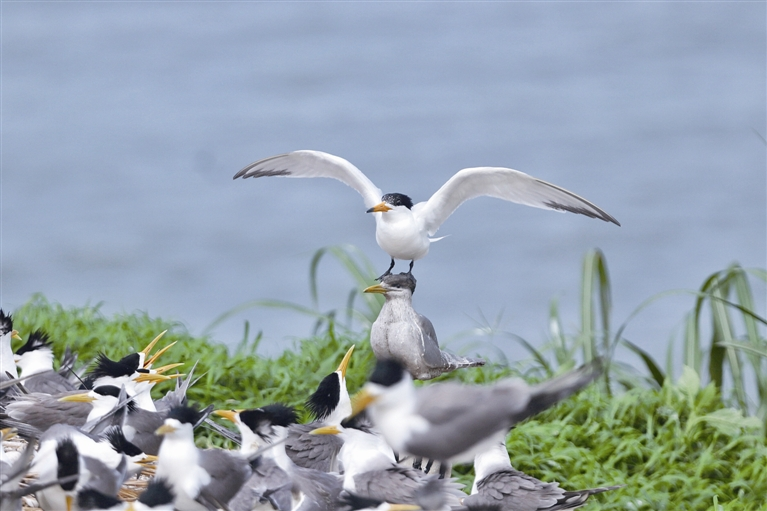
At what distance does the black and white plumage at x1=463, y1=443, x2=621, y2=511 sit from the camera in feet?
12.0

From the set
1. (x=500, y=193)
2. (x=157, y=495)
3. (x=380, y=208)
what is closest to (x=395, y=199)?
(x=380, y=208)

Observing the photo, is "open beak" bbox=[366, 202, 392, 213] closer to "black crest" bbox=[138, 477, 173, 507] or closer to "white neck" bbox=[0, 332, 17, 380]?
"black crest" bbox=[138, 477, 173, 507]

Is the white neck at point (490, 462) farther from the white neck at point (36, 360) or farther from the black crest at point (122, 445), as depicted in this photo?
the white neck at point (36, 360)

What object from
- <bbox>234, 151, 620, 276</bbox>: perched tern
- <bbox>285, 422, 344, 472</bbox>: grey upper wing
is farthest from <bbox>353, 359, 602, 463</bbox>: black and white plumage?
<bbox>285, 422, 344, 472</bbox>: grey upper wing

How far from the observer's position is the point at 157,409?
4.47 meters

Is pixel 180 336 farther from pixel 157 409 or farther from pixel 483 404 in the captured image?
pixel 483 404

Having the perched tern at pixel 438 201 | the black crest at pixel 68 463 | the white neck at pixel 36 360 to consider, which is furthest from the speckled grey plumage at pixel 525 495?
the white neck at pixel 36 360

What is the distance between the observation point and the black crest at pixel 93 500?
320cm

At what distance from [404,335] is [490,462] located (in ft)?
1.91

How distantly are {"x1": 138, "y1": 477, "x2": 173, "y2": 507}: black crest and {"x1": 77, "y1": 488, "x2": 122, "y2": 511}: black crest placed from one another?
9 centimetres

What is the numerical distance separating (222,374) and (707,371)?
277 cm

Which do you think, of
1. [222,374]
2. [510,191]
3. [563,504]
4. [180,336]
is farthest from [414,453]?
[180,336]

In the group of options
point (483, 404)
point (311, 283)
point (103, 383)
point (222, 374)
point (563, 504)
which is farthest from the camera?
Answer: point (311, 283)

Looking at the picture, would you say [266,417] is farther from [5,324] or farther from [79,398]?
[5,324]
